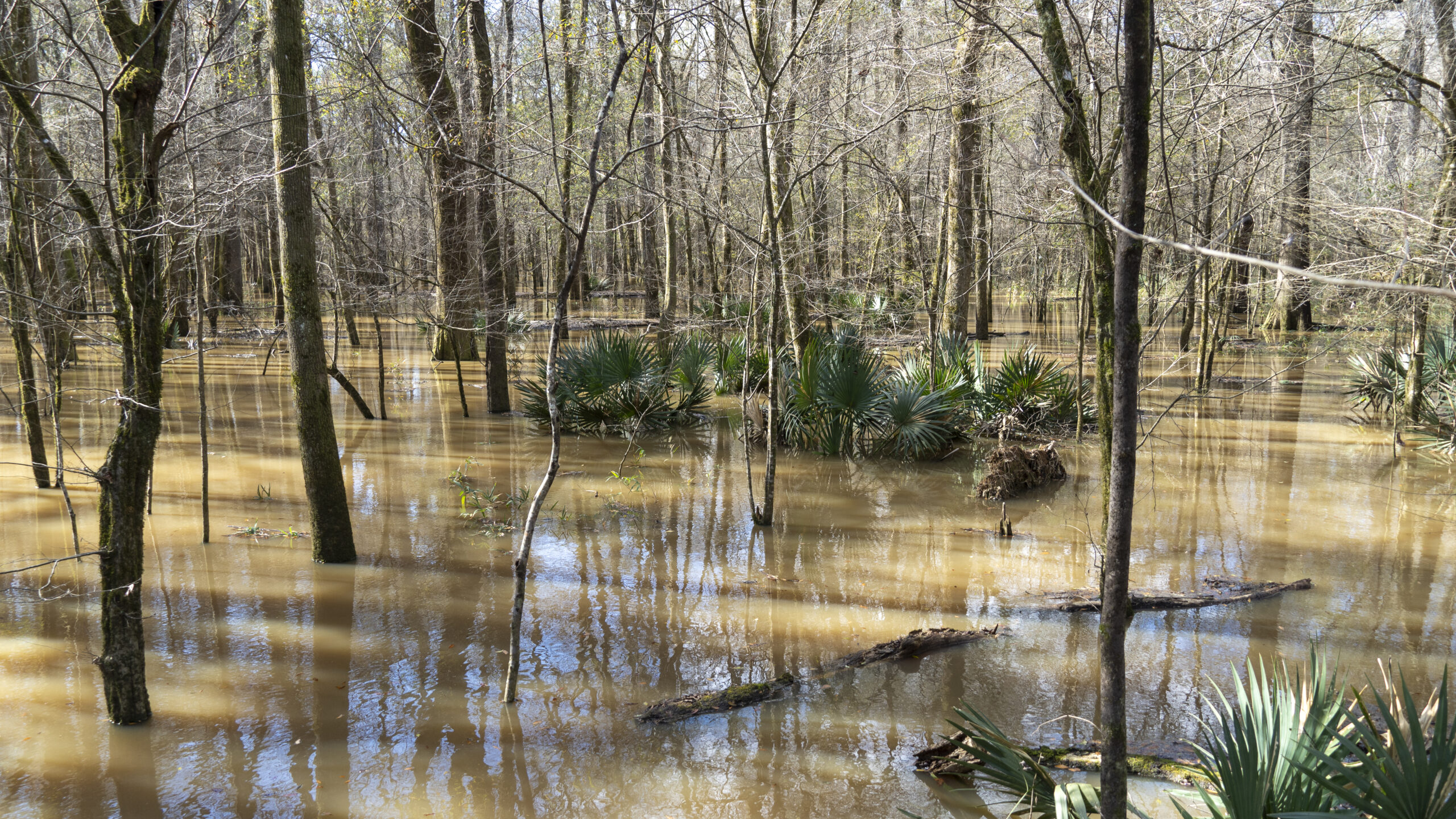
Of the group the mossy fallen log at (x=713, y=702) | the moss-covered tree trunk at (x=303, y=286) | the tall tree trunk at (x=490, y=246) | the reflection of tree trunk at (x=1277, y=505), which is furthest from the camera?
Result: the tall tree trunk at (x=490, y=246)

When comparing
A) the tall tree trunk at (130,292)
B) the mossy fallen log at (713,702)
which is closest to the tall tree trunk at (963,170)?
the mossy fallen log at (713,702)

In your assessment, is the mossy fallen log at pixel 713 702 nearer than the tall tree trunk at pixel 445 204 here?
Yes

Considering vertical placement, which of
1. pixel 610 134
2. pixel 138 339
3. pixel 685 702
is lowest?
pixel 685 702

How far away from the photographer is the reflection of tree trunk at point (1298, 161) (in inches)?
288

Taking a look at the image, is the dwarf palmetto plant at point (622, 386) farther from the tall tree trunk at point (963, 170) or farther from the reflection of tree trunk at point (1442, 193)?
the reflection of tree trunk at point (1442, 193)

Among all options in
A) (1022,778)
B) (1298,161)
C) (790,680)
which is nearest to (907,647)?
(790,680)

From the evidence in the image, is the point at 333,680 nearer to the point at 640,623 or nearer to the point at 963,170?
the point at 640,623

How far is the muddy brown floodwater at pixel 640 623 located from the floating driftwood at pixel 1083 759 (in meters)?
0.13

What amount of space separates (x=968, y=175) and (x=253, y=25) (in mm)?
12112

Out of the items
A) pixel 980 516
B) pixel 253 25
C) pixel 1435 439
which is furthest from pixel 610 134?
pixel 1435 439

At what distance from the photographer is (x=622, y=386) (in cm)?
1252

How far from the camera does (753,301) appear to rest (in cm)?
901

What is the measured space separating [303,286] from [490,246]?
7.82 meters

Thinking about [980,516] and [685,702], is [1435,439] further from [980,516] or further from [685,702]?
[685,702]
